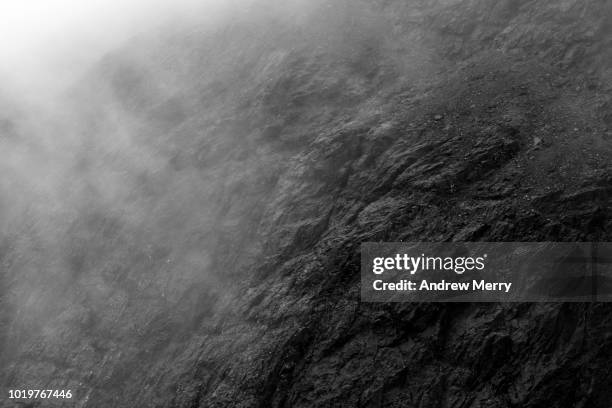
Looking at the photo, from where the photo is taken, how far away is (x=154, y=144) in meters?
16.9

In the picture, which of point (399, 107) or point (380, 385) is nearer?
point (380, 385)

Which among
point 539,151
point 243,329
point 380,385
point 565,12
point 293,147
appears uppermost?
point 565,12

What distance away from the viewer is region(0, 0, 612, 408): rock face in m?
9.61

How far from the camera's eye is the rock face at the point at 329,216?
31.5 feet

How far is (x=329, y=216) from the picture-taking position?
12.1m

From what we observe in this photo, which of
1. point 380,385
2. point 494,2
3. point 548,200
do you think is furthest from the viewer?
point 494,2

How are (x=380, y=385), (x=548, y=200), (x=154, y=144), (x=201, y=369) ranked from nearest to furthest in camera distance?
(x=380, y=385)
(x=548, y=200)
(x=201, y=369)
(x=154, y=144)

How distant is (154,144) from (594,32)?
1376cm

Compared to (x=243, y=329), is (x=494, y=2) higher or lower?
higher

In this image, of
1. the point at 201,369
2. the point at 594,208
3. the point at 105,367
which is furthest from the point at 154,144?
the point at 594,208

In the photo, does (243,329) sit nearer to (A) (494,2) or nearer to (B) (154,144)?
(B) (154,144)

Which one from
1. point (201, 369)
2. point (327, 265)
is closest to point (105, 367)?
point (201, 369)

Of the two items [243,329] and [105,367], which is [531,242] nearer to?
[243,329]

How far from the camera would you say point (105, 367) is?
12.3m
